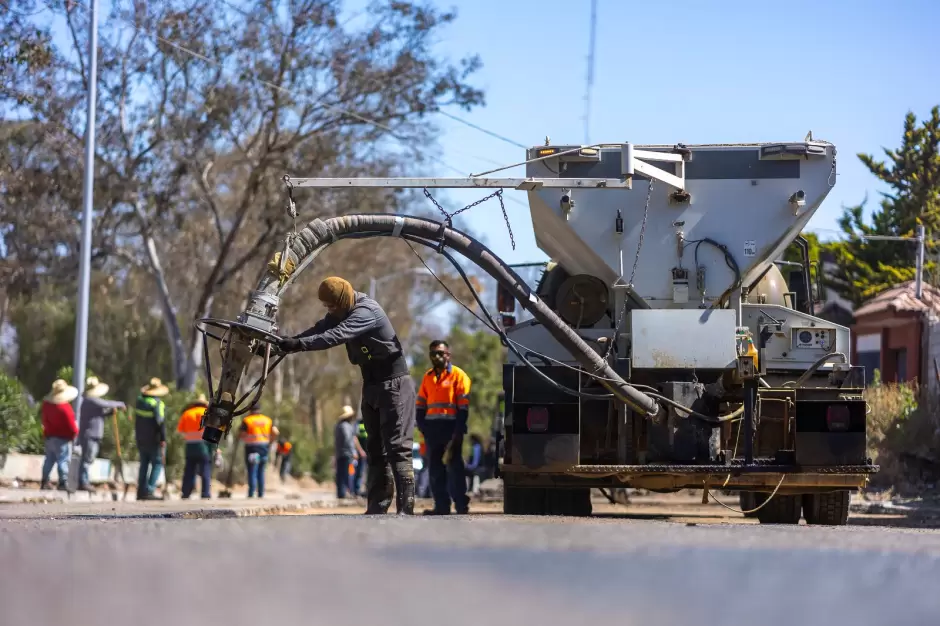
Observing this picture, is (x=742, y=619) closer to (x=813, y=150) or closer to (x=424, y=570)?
(x=424, y=570)

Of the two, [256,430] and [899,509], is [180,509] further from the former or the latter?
[256,430]

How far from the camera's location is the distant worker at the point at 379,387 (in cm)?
1138

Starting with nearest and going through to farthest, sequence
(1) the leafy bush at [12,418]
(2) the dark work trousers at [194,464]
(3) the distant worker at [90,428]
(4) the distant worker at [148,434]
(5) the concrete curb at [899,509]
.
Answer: (5) the concrete curb at [899,509] → (4) the distant worker at [148,434] → (3) the distant worker at [90,428] → (2) the dark work trousers at [194,464] → (1) the leafy bush at [12,418]

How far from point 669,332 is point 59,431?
1059cm

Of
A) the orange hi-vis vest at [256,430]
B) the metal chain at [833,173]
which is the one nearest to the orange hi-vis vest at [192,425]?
the orange hi-vis vest at [256,430]

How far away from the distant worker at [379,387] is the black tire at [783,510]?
10.4 ft

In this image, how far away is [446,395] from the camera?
14016mm

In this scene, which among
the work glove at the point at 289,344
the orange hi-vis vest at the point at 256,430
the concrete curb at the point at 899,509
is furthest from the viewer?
the orange hi-vis vest at the point at 256,430

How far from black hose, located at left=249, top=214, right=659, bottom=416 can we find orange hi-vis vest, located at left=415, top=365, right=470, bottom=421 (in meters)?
2.26

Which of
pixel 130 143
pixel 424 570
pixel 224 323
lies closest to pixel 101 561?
pixel 424 570

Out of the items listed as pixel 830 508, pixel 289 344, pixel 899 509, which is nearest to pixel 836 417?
pixel 830 508

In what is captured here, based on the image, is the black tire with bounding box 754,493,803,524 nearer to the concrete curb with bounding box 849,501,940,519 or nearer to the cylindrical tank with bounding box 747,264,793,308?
the cylindrical tank with bounding box 747,264,793,308

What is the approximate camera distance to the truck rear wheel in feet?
41.7

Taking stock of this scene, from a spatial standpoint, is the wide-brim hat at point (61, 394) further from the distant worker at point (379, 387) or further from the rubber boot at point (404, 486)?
the rubber boot at point (404, 486)
